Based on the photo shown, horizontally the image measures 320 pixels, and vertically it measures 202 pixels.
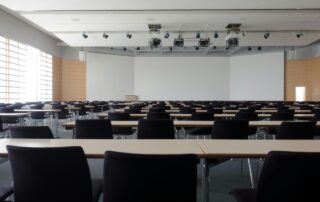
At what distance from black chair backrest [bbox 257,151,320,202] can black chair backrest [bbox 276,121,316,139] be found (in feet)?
7.40

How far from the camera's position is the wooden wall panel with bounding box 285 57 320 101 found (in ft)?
62.4

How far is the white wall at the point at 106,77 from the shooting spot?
20.9m

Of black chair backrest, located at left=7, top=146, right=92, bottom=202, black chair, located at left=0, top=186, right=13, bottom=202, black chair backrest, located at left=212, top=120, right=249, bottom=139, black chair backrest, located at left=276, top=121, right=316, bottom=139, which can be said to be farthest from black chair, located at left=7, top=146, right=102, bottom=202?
black chair backrest, located at left=276, top=121, right=316, bottom=139

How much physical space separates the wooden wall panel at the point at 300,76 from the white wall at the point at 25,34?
13.9 metres

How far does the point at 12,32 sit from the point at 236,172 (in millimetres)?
12460

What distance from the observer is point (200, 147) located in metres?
2.49

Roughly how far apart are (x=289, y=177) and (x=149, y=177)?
0.72m

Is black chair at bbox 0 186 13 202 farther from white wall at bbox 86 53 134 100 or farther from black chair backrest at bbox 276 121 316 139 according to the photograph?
white wall at bbox 86 53 134 100

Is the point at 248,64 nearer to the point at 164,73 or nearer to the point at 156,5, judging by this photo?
the point at 164,73

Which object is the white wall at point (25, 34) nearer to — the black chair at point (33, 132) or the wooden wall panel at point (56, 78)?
the wooden wall panel at point (56, 78)

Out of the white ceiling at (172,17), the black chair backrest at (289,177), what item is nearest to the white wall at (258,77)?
the white ceiling at (172,17)

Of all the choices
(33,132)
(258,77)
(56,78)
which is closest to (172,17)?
(33,132)

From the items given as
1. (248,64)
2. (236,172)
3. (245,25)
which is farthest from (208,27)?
(236,172)

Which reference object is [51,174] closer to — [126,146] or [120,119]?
[126,146]
